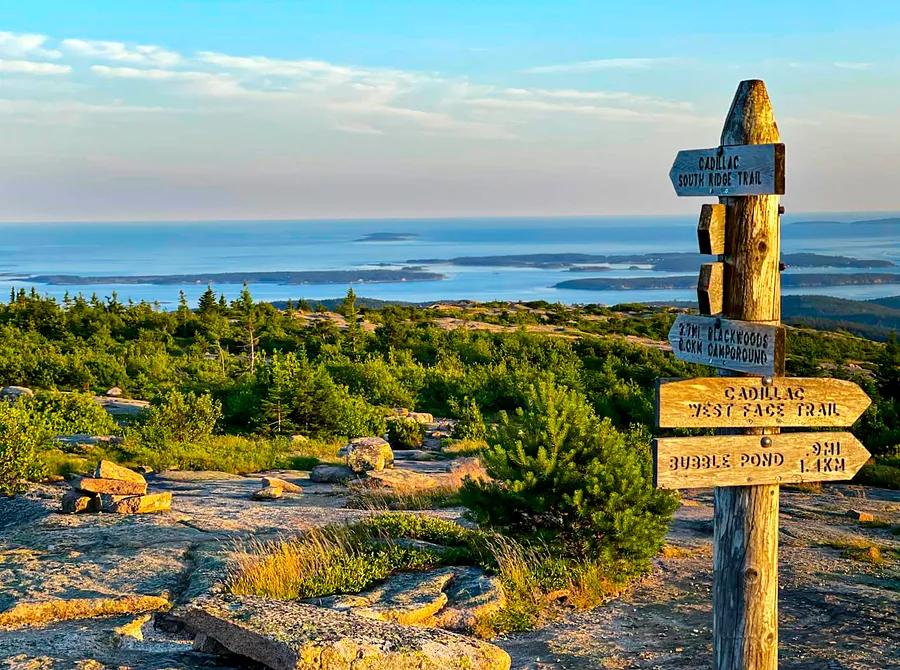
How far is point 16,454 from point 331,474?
14.1 feet

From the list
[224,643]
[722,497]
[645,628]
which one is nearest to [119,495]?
[224,643]

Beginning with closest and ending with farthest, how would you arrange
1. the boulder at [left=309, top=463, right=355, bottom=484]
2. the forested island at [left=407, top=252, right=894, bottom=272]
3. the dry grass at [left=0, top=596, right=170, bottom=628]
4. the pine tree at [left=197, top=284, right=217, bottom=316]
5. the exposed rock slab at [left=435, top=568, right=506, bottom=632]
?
the dry grass at [left=0, top=596, right=170, bottom=628] < the exposed rock slab at [left=435, top=568, right=506, bottom=632] < the boulder at [left=309, top=463, right=355, bottom=484] < the pine tree at [left=197, top=284, right=217, bottom=316] < the forested island at [left=407, top=252, right=894, bottom=272]

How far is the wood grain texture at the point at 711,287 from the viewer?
5.09 m

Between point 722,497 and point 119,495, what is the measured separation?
→ 728cm

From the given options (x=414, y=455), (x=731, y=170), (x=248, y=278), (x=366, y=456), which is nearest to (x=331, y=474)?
(x=366, y=456)

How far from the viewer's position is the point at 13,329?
31.8 metres

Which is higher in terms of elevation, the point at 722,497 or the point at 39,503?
the point at 722,497

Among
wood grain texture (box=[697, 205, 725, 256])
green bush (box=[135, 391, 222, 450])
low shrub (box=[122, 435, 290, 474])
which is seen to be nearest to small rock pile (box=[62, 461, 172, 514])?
low shrub (box=[122, 435, 290, 474])

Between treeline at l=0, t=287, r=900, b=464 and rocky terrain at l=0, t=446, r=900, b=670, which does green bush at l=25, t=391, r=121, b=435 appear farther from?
Result: rocky terrain at l=0, t=446, r=900, b=670

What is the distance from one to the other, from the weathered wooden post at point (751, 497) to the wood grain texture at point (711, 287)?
4cm

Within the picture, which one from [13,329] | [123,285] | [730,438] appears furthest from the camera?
[123,285]

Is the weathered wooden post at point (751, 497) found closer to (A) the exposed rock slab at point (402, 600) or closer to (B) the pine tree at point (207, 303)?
(A) the exposed rock slab at point (402, 600)

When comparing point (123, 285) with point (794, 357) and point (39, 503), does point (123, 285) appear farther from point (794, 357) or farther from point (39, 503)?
point (39, 503)

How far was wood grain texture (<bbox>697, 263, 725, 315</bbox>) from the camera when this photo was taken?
5094mm
